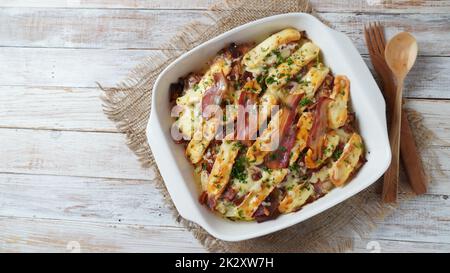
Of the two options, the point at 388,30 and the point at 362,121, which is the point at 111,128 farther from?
the point at 388,30

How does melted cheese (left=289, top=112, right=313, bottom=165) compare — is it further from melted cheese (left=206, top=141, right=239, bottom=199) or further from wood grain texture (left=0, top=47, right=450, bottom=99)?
wood grain texture (left=0, top=47, right=450, bottom=99)

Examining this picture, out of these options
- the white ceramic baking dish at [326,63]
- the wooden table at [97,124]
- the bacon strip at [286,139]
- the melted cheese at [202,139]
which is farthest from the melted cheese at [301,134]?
the wooden table at [97,124]

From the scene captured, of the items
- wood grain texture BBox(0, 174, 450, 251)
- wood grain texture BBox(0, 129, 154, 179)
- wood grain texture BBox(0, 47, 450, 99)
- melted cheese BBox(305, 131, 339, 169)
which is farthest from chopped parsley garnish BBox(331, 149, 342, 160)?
wood grain texture BBox(0, 47, 450, 99)

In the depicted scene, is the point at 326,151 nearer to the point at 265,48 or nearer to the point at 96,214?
the point at 265,48

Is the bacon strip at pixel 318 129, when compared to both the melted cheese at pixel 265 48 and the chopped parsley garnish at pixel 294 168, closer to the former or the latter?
the chopped parsley garnish at pixel 294 168
